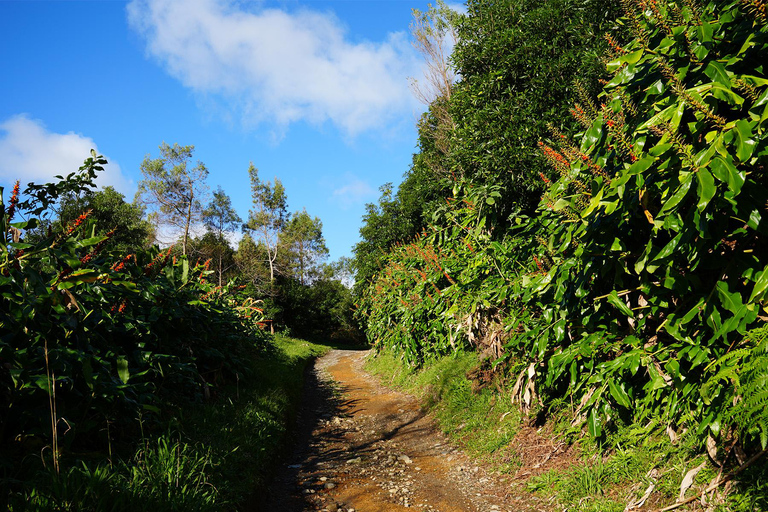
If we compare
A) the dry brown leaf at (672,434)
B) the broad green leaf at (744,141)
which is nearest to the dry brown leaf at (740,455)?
the dry brown leaf at (672,434)

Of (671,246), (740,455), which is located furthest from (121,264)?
(740,455)

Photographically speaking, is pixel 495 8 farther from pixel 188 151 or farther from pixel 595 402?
pixel 188 151

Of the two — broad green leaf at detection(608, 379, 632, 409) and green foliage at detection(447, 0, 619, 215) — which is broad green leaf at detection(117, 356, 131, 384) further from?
green foliage at detection(447, 0, 619, 215)

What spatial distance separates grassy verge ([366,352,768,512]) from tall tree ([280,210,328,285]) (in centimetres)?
3649

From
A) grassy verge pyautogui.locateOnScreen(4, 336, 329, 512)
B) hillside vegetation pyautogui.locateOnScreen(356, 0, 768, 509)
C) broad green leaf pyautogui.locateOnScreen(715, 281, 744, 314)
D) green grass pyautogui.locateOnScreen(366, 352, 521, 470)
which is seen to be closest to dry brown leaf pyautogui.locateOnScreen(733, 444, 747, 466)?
hillside vegetation pyautogui.locateOnScreen(356, 0, 768, 509)

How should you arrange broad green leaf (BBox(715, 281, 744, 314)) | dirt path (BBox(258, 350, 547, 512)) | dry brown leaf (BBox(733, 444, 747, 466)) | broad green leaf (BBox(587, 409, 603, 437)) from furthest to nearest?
dirt path (BBox(258, 350, 547, 512))
broad green leaf (BBox(587, 409, 603, 437))
dry brown leaf (BBox(733, 444, 747, 466))
broad green leaf (BBox(715, 281, 744, 314))

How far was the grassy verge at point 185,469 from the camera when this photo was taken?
2336 millimetres

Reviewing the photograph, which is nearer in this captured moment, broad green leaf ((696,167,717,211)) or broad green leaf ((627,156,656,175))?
broad green leaf ((696,167,717,211))

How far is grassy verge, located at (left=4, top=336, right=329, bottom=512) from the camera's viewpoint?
7.66 feet

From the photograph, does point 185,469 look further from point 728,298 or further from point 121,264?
point 728,298

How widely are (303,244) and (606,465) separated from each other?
1783 inches

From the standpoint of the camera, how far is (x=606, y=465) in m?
3.30

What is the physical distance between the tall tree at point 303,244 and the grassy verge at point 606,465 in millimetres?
36487

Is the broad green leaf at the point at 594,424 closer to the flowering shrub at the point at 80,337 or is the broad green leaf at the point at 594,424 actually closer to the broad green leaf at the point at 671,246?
the broad green leaf at the point at 671,246
